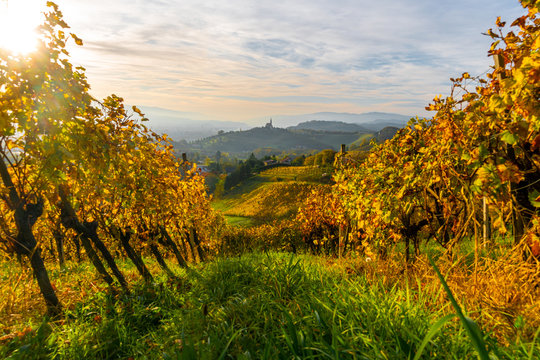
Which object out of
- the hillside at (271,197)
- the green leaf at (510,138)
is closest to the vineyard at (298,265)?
the green leaf at (510,138)

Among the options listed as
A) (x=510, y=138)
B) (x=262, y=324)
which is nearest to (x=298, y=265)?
(x=262, y=324)

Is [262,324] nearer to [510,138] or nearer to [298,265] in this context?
[298,265]

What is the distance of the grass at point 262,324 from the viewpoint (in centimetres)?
207

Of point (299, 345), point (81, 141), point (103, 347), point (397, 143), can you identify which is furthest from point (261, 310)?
point (397, 143)

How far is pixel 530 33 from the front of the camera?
297 cm

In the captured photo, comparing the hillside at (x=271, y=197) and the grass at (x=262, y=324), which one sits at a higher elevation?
the grass at (x=262, y=324)

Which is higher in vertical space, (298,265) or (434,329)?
(434,329)

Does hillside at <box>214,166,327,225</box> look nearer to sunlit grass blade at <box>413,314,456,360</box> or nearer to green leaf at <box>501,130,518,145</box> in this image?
green leaf at <box>501,130,518,145</box>

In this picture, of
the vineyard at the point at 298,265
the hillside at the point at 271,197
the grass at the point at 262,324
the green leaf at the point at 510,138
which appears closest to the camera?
the grass at the point at 262,324

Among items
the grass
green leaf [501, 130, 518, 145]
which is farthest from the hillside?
green leaf [501, 130, 518, 145]

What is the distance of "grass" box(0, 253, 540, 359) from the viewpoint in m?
2.07

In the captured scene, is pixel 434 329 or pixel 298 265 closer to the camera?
pixel 434 329

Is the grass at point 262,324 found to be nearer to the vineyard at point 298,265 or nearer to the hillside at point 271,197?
the vineyard at point 298,265

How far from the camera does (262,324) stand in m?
2.97
